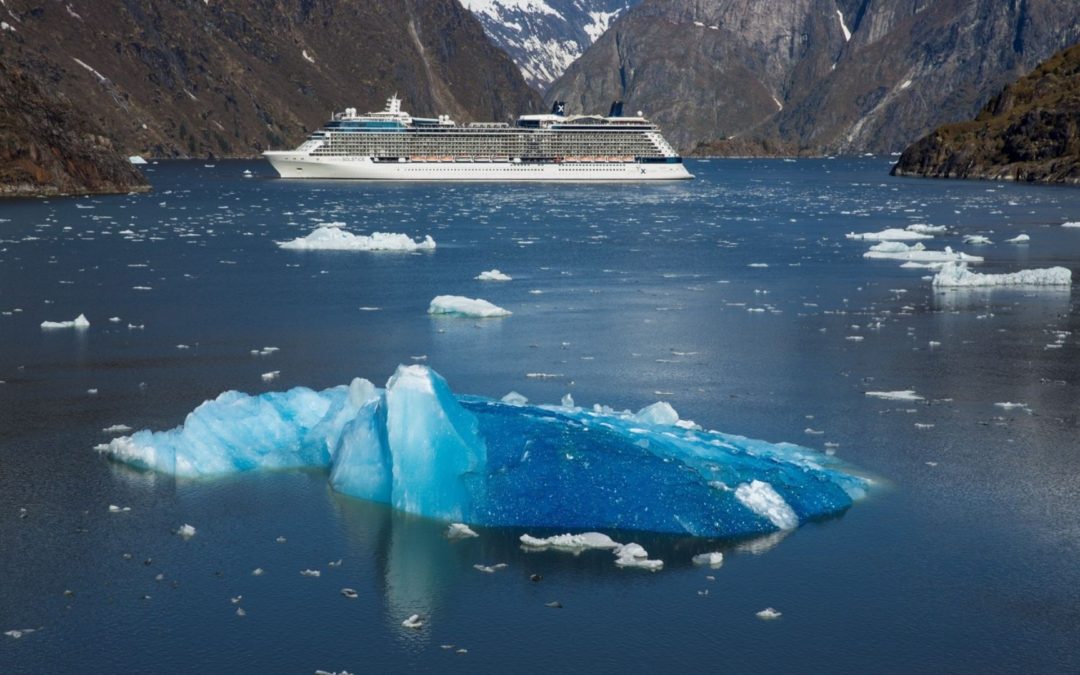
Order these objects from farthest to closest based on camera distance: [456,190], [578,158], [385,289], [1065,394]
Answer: [578,158], [456,190], [385,289], [1065,394]

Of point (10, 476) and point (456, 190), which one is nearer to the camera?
point (10, 476)

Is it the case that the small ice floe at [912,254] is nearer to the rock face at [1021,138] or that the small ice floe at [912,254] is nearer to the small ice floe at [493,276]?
the small ice floe at [493,276]

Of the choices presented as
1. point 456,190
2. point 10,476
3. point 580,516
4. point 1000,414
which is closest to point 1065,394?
point 1000,414

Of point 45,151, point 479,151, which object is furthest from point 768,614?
point 479,151

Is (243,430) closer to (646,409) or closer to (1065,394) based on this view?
(646,409)

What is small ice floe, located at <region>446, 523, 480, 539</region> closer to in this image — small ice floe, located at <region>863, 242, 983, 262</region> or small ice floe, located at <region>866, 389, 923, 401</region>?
small ice floe, located at <region>866, 389, 923, 401</region>

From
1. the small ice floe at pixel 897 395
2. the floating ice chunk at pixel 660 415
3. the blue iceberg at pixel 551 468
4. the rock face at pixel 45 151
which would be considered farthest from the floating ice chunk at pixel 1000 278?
the rock face at pixel 45 151
